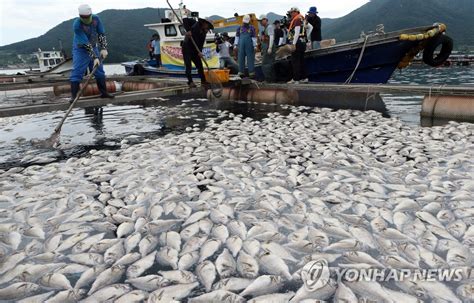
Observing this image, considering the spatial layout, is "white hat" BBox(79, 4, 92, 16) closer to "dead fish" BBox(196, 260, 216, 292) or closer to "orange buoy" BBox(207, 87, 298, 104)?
"orange buoy" BBox(207, 87, 298, 104)

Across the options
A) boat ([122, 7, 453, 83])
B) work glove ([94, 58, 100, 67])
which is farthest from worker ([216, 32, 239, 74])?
work glove ([94, 58, 100, 67])

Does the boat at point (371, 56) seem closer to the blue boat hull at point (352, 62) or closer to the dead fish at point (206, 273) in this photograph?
the blue boat hull at point (352, 62)

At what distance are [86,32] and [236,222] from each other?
619cm

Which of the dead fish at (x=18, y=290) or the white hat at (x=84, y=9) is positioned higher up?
the white hat at (x=84, y=9)

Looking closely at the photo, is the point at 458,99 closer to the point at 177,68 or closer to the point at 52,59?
the point at 177,68

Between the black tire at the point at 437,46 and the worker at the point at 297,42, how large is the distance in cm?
368

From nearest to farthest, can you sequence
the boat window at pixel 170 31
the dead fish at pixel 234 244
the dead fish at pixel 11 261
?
the dead fish at pixel 11 261 → the dead fish at pixel 234 244 → the boat window at pixel 170 31

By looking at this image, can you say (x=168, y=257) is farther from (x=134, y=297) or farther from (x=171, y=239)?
(x=134, y=297)

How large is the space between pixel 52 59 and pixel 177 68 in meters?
32.0

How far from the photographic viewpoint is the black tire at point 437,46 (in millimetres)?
10062

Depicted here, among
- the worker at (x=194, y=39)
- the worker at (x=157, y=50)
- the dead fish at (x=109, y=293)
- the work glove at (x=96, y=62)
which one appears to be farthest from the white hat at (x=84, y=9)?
the worker at (x=157, y=50)

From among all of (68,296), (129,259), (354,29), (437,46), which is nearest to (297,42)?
(437,46)

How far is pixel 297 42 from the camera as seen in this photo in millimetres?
10727

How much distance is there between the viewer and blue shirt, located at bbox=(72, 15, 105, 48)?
7.29m
